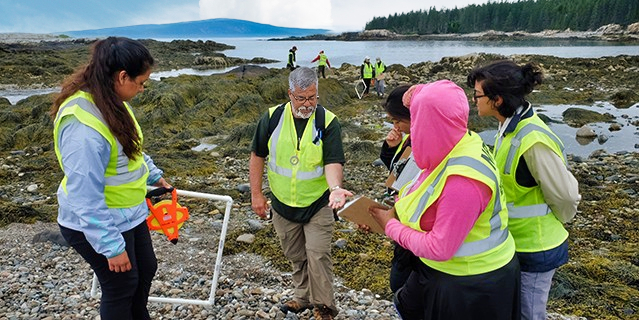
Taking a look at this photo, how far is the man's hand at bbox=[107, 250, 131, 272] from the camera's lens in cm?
258

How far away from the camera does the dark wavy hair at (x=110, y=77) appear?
2559 millimetres

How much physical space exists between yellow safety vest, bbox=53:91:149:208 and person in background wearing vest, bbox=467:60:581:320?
2.08 m

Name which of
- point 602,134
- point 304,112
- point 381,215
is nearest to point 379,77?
point 602,134

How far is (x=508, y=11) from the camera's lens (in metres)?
155

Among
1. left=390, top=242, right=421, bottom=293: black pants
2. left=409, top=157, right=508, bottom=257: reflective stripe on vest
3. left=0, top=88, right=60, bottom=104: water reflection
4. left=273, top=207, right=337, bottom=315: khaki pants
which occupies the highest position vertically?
left=409, top=157, right=508, bottom=257: reflective stripe on vest

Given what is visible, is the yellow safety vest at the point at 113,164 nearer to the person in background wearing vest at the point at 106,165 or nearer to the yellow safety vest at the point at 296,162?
the person in background wearing vest at the point at 106,165

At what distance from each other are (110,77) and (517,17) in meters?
169

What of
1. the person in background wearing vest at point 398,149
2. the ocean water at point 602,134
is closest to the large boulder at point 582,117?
the ocean water at point 602,134

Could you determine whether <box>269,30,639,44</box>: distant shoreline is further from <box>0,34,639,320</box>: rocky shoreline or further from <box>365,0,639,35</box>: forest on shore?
<box>0,34,639,320</box>: rocky shoreline

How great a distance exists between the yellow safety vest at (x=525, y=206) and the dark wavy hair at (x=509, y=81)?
135mm

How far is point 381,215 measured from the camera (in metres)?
2.63

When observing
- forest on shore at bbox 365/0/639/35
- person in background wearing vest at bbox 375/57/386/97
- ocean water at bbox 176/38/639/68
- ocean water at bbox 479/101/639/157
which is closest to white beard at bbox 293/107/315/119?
ocean water at bbox 479/101/639/157

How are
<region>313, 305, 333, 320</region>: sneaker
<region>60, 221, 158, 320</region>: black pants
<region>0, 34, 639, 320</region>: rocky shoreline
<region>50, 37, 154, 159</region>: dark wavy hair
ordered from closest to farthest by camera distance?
1. <region>50, 37, 154, 159</region>: dark wavy hair
2. <region>60, 221, 158, 320</region>: black pants
3. <region>313, 305, 333, 320</region>: sneaker
4. <region>0, 34, 639, 320</region>: rocky shoreline

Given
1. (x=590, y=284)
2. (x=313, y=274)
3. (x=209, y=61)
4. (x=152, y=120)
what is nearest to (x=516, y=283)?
(x=313, y=274)
